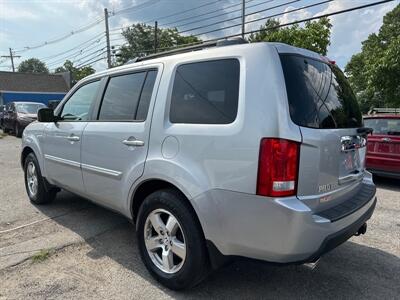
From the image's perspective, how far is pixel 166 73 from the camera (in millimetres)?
3342

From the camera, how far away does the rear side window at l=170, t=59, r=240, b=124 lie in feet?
9.04

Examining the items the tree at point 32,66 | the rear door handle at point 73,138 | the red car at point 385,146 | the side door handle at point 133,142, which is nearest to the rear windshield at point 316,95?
the side door handle at point 133,142

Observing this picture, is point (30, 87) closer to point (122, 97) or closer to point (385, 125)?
point (385, 125)

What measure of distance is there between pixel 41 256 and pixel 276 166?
8.97 feet

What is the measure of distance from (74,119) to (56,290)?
212 cm

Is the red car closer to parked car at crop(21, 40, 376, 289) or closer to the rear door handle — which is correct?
parked car at crop(21, 40, 376, 289)

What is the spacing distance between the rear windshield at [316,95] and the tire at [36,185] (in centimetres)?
403

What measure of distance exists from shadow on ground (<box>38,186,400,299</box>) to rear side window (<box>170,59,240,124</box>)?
1.18m

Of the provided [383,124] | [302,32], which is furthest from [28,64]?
[383,124]

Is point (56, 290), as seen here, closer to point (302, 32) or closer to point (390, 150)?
point (390, 150)

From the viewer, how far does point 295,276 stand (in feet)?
11.3

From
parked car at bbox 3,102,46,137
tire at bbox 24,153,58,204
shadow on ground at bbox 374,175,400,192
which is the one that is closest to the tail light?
tire at bbox 24,153,58,204

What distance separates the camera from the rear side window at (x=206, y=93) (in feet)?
9.04

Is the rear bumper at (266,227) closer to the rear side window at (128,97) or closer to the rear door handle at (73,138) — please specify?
the rear side window at (128,97)
